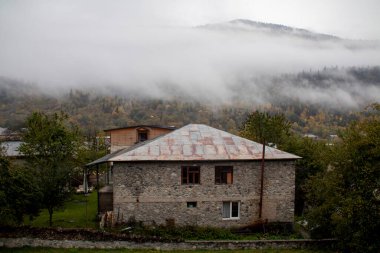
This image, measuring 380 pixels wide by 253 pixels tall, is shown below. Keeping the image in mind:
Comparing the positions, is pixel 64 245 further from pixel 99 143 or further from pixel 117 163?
pixel 99 143

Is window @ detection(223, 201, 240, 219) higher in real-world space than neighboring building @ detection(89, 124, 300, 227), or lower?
lower

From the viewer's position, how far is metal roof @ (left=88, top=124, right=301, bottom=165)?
90.5ft

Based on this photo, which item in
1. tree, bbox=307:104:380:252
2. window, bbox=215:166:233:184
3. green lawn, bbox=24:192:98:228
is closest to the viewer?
tree, bbox=307:104:380:252

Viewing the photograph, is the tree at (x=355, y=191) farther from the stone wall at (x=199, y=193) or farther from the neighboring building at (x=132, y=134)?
the neighboring building at (x=132, y=134)

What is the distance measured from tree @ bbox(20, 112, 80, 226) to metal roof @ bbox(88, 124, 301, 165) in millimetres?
2861

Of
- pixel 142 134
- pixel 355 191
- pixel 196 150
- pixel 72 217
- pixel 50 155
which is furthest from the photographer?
pixel 142 134

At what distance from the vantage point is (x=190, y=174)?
91.5ft

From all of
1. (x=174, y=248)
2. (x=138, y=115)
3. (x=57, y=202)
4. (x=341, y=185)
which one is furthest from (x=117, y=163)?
(x=138, y=115)

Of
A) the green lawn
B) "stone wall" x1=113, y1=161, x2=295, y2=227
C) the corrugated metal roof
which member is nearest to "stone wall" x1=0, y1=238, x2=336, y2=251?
"stone wall" x1=113, y1=161, x2=295, y2=227

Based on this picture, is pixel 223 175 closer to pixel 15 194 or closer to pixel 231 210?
pixel 231 210

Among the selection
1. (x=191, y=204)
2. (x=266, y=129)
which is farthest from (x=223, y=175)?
(x=266, y=129)

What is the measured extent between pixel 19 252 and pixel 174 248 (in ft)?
29.9

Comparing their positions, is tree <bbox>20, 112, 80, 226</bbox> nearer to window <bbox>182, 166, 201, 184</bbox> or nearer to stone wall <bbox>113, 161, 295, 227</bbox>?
stone wall <bbox>113, 161, 295, 227</bbox>

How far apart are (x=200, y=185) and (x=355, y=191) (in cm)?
1044
